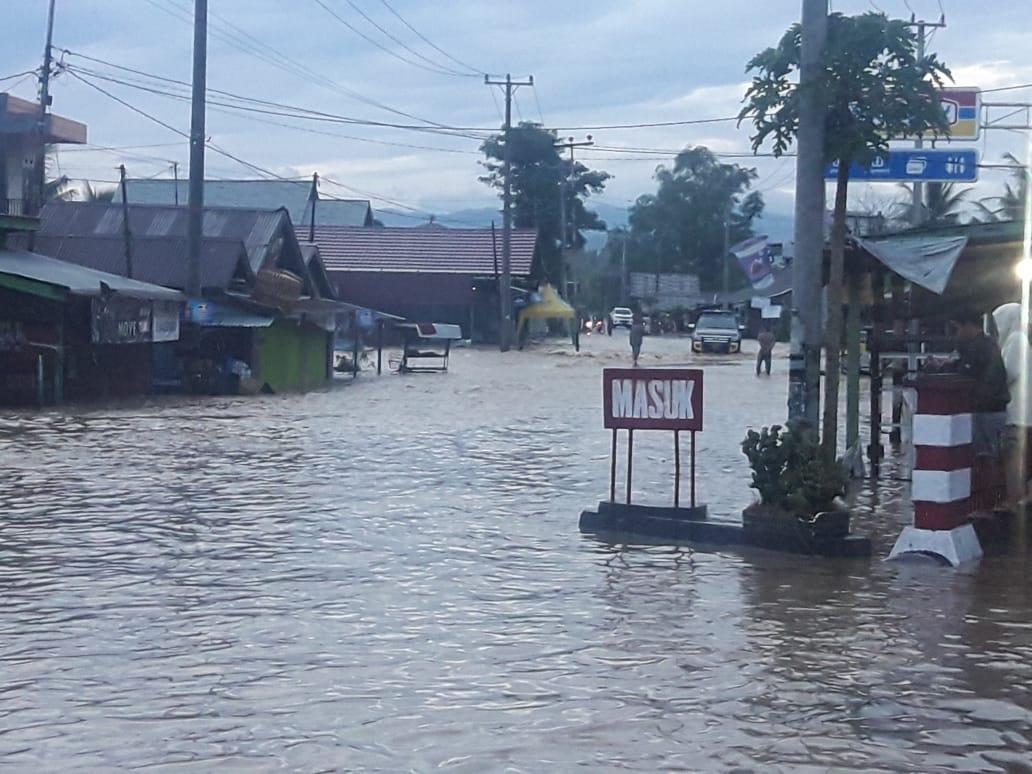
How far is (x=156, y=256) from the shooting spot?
36.0m

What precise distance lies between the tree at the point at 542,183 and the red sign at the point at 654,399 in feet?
251

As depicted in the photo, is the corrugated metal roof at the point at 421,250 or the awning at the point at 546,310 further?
the corrugated metal roof at the point at 421,250

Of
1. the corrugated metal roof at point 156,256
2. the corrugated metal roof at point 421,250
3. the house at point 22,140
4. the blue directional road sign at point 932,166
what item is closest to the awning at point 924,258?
the blue directional road sign at point 932,166

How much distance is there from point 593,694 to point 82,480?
992 centimetres

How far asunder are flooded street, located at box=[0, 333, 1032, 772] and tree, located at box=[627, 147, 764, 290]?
100 metres

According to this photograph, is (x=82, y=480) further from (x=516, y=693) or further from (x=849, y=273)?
(x=516, y=693)

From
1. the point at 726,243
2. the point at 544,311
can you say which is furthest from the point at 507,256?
the point at 726,243

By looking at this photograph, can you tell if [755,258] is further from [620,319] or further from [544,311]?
[620,319]

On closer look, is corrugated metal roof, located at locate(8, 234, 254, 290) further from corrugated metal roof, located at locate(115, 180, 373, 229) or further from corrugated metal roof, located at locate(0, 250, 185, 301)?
corrugated metal roof, located at locate(115, 180, 373, 229)

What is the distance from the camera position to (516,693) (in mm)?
6984

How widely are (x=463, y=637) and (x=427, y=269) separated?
211 ft

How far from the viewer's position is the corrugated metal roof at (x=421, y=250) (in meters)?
72.1

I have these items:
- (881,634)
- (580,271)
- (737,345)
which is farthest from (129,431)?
(580,271)

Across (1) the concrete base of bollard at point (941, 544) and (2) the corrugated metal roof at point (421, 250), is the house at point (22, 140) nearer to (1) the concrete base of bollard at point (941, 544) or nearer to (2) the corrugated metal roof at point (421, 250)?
(2) the corrugated metal roof at point (421, 250)
